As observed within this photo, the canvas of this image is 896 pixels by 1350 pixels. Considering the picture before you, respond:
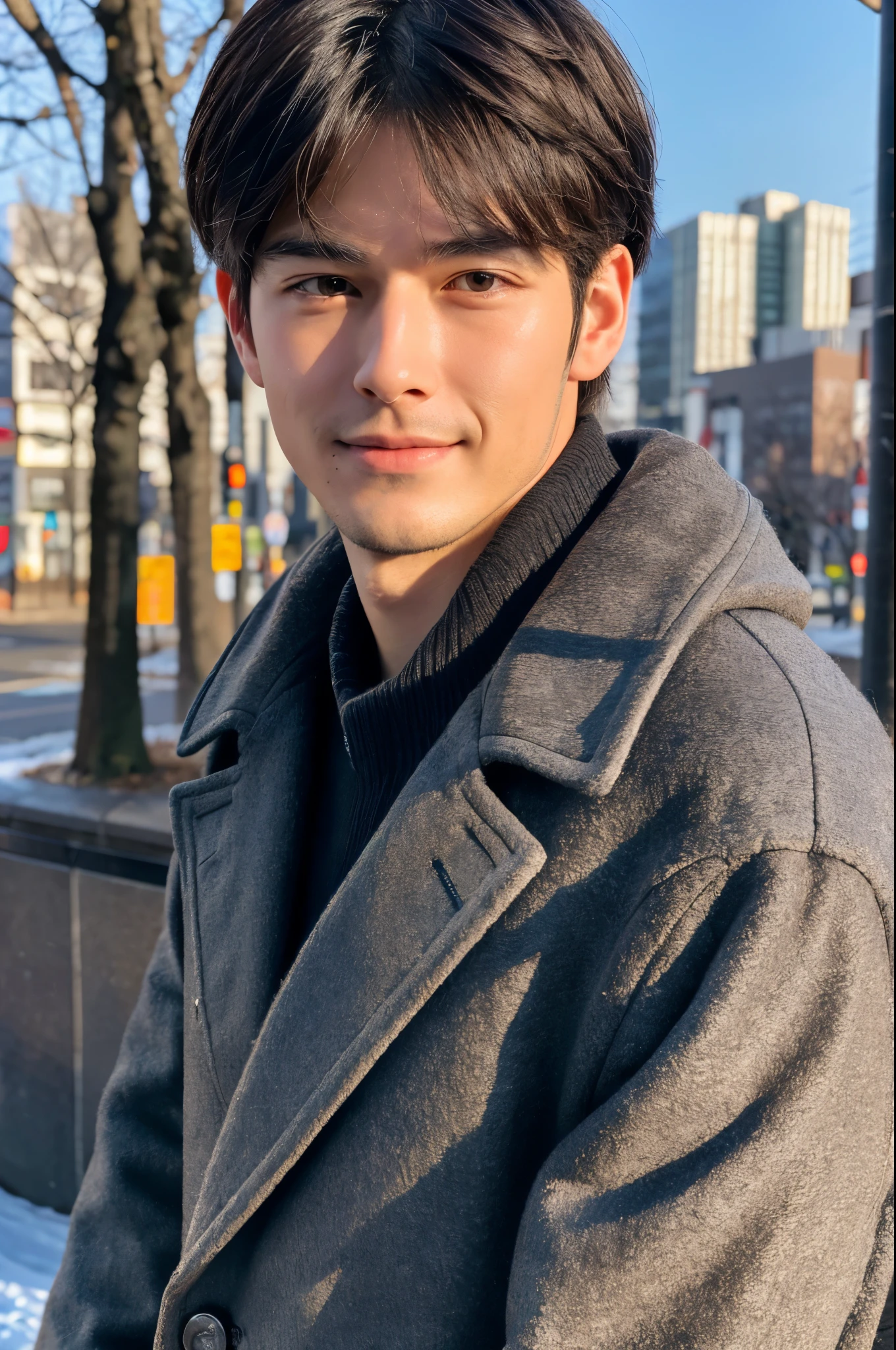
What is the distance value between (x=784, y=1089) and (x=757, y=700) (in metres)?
0.35

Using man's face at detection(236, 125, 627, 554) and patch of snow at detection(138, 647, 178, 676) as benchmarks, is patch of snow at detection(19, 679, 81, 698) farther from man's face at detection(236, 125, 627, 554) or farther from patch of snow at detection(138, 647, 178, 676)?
man's face at detection(236, 125, 627, 554)

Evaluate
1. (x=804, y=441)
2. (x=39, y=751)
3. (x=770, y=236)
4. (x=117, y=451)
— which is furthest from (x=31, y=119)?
(x=804, y=441)

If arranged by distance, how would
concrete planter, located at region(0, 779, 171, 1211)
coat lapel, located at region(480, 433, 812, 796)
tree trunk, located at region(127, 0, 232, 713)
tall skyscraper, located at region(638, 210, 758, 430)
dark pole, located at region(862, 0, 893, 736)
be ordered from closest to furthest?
coat lapel, located at region(480, 433, 812, 796) → dark pole, located at region(862, 0, 893, 736) → concrete planter, located at region(0, 779, 171, 1211) → tree trunk, located at region(127, 0, 232, 713) → tall skyscraper, located at region(638, 210, 758, 430)

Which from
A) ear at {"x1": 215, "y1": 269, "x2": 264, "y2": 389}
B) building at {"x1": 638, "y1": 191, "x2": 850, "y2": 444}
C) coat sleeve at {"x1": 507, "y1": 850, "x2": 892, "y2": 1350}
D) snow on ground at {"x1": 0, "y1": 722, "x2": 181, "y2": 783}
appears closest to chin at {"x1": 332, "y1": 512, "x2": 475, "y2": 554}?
ear at {"x1": 215, "y1": 269, "x2": 264, "y2": 389}

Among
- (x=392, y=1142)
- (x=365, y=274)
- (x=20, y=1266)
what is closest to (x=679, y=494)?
(x=365, y=274)

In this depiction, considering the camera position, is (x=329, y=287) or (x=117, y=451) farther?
(x=117, y=451)

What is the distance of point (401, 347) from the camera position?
1.37 metres

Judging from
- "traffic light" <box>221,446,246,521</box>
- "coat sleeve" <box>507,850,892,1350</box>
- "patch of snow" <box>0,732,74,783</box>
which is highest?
"traffic light" <box>221,446,246,521</box>

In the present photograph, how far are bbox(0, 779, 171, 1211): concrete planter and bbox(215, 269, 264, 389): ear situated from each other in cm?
237

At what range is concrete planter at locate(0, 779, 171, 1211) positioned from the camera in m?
3.97

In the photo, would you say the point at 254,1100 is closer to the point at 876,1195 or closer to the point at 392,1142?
the point at 392,1142

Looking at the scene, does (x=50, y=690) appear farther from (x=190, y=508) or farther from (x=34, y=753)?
(x=34, y=753)

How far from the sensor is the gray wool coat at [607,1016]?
1014mm

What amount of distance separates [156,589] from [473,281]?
273 inches
